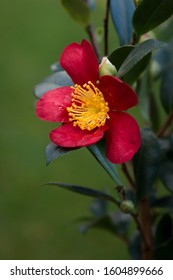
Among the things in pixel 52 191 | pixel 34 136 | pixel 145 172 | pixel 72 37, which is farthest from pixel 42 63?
pixel 145 172

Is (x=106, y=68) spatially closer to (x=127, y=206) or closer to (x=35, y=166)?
(x=127, y=206)

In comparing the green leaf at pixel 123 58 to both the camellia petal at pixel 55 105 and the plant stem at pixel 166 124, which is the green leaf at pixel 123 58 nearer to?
the camellia petal at pixel 55 105

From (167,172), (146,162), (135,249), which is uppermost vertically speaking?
(146,162)

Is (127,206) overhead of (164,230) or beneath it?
overhead

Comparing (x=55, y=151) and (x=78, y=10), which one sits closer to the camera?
(x=55, y=151)

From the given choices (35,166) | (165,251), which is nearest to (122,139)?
(165,251)

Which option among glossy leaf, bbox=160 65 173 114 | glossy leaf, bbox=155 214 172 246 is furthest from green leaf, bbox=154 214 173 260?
glossy leaf, bbox=160 65 173 114

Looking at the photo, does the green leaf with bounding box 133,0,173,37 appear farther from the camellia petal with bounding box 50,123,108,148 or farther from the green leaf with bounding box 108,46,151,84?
the camellia petal with bounding box 50,123,108,148
